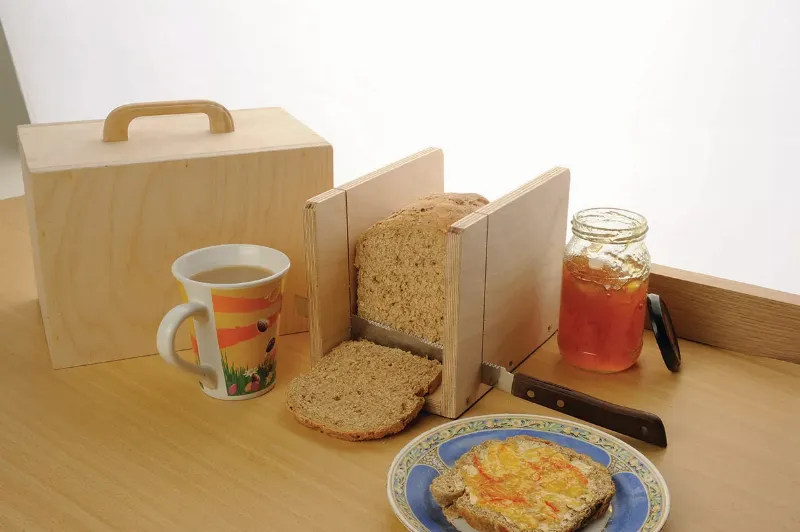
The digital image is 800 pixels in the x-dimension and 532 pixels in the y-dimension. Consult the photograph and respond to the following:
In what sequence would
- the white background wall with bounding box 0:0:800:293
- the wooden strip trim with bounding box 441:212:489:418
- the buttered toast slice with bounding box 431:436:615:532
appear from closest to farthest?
the buttered toast slice with bounding box 431:436:615:532, the wooden strip trim with bounding box 441:212:489:418, the white background wall with bounding box 0:0:800:293

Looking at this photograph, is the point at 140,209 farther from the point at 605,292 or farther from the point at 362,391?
the point at 605,292

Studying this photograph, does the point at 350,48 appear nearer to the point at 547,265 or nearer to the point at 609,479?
the point at 547,265

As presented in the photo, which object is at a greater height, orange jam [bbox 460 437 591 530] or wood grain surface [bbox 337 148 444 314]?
wood grain surface [bbox 337 148 444 314]

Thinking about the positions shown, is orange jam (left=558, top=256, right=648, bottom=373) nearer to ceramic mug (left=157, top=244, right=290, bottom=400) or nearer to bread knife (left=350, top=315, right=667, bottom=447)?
bread knife (left=350, top=315, right=667, bottom=447)

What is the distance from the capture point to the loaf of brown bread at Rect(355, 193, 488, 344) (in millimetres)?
926

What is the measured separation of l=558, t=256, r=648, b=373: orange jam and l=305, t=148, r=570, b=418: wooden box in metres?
0.05

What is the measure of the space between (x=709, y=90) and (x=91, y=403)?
139 cm

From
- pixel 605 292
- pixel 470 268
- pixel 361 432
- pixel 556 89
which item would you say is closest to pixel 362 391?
pixel 361 432

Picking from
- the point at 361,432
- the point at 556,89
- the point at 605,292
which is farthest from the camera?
the point at 556,89

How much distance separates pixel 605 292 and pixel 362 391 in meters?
0.30

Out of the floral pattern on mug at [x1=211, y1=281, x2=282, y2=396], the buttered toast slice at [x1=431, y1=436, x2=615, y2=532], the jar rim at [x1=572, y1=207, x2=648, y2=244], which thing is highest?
the jar rim at [x1=572, y1=207, x2=648, y2=244]

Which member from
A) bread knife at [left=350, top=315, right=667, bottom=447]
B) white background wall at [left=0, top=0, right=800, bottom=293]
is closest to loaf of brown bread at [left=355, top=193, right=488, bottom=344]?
bread knife at [left=350, top=315, right=667, bottom=447]

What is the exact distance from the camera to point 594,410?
0.85 meters

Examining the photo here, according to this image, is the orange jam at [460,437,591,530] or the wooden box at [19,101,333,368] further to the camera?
the wooden box at [19,101,333,368]
